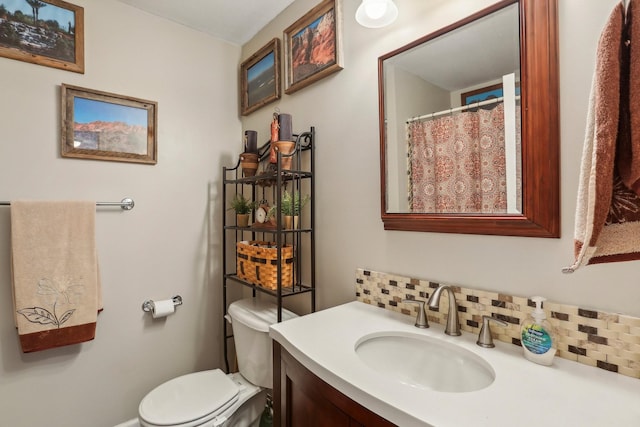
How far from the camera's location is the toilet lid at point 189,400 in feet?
4.04

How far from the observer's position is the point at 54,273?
55.1 inches

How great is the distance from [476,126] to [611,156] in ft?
1.57

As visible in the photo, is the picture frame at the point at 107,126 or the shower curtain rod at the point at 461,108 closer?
the shower curtain rod at the point at 461,108

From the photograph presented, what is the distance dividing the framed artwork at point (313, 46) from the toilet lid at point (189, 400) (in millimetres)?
1528

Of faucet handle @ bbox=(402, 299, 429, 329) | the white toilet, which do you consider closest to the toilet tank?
the white toilet

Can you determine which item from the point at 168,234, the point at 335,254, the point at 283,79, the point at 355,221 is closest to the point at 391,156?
the point at 355,221

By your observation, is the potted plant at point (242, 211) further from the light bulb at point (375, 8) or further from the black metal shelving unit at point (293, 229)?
the light bulb at point (375, 8)

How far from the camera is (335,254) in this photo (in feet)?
4.73

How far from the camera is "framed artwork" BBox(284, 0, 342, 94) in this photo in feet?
4.55

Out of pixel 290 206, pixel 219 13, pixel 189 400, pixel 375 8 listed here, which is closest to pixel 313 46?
pixel 375 8

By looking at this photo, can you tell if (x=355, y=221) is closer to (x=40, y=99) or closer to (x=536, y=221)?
(x=536, y=221)

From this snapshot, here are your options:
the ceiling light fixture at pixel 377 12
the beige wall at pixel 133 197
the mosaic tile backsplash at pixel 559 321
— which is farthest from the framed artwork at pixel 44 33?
the mosaic tile backsplash at pixel 559 321

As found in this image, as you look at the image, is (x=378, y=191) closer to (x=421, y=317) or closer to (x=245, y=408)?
(x=421, y=317)

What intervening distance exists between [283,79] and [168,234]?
1.12m
